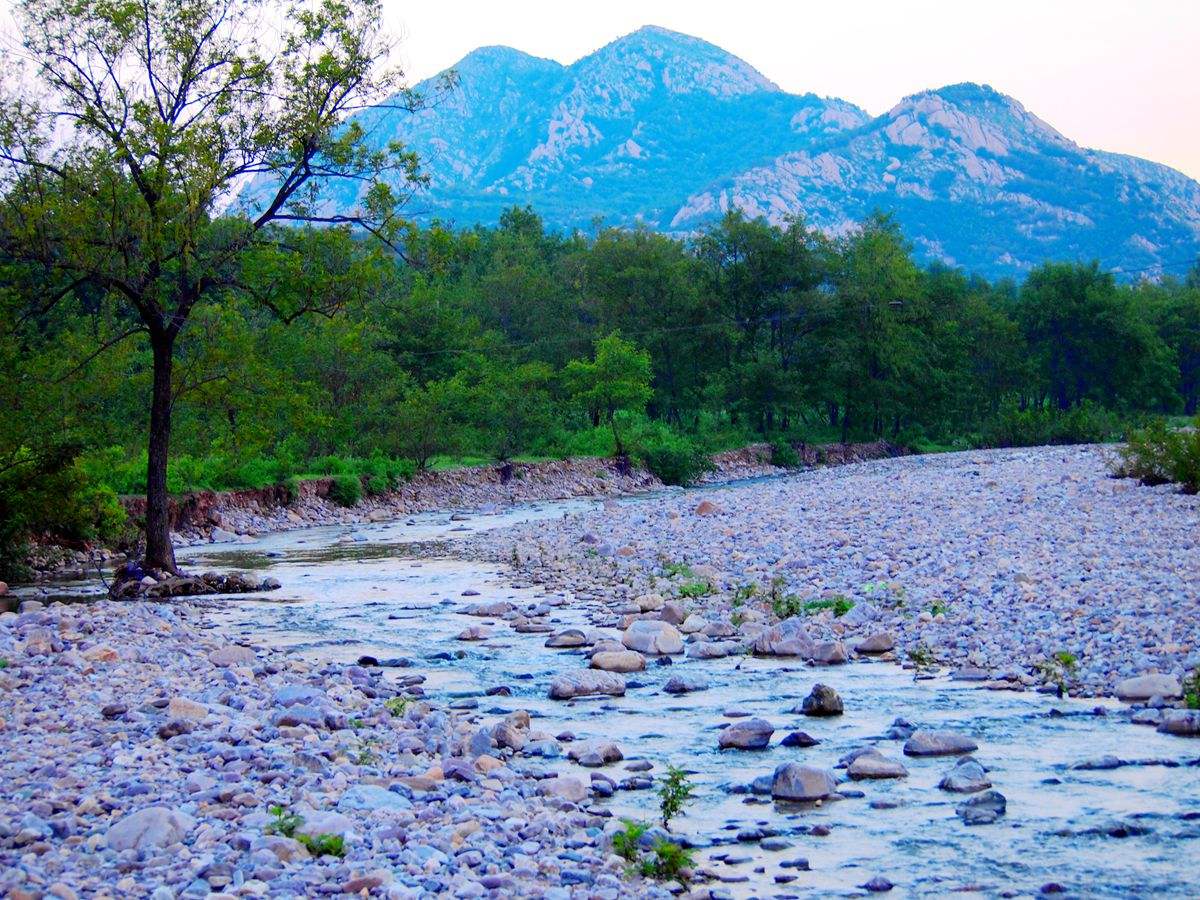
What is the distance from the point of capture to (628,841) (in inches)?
234

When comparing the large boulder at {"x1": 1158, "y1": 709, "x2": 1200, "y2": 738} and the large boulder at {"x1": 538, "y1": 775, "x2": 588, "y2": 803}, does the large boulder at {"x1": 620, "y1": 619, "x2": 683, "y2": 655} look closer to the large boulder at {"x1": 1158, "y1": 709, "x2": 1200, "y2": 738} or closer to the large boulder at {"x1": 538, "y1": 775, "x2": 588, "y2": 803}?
the large boulder at {"x1": 538, "y1": 775, "x2": 588, "y2": 803}

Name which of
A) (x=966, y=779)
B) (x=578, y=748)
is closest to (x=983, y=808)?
(x=966, y=779)

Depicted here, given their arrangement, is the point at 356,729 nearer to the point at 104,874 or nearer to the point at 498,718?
the point at 498,718

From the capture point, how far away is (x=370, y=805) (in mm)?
6273

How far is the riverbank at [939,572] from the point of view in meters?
10.4

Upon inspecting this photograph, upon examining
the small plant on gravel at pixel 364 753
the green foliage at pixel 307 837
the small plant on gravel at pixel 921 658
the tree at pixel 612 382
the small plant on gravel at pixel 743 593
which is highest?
the tree at pixel 612 382

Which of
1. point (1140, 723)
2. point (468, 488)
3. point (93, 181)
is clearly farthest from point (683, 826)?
point (468, 488)

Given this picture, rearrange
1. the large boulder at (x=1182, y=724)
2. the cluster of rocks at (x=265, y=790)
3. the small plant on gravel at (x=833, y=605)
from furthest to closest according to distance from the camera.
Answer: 1. the small plant on gravel at (x=833, y=605)
2. the large boulder at (x=1182, y=724)
3. the cluster of rocks at (x=265, y=790)

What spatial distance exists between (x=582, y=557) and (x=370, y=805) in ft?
44.8

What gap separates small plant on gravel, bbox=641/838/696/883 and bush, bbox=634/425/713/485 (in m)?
39.3

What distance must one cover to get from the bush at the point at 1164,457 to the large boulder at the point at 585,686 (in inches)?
548

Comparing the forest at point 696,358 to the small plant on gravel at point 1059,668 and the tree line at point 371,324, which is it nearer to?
the tree line at point 371,324

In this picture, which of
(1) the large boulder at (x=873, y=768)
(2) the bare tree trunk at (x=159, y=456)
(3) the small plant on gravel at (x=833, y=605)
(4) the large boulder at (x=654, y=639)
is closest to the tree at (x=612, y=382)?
(2) the bare tree trunk at (x=159, y=456)

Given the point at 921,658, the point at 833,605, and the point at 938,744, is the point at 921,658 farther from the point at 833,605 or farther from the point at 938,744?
the point at 938,744
